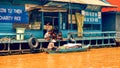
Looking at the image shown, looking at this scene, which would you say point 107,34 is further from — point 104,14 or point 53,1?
point 53,1

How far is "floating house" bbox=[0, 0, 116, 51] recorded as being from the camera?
767 inches

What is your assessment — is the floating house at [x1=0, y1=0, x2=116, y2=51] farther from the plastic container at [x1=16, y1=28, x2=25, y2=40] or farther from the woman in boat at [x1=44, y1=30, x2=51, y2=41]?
the woman in boat at [x1=44, y1=30, x2=51, y2=41]

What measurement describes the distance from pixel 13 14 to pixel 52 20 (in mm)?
3901

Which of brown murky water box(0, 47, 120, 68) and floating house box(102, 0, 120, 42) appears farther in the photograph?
floating house box(102, 0, 120, 42)

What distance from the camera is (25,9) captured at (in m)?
20.3

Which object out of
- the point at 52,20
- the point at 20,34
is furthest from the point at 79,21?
the point at 20,34

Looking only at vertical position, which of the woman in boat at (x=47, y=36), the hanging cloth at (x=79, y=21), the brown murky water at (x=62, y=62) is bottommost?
the brown murky water at (x=62, y=62)

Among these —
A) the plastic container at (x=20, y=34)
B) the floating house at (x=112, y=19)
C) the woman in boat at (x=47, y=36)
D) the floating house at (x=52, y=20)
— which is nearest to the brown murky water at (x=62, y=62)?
the plastic container at (x=20, y=34)

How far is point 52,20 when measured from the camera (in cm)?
2269

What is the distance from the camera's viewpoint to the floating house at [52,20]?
19.5 m

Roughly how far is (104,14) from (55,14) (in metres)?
7.16

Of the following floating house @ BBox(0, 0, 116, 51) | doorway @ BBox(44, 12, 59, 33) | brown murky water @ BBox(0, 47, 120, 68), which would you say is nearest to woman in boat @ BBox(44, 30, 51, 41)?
floating house @ BBox(0, 0, 116, 51)

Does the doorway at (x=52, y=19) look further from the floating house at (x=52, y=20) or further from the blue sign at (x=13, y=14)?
the blue sign at (x=13, y=14)

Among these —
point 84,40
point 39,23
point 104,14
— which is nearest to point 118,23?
point 104,14
